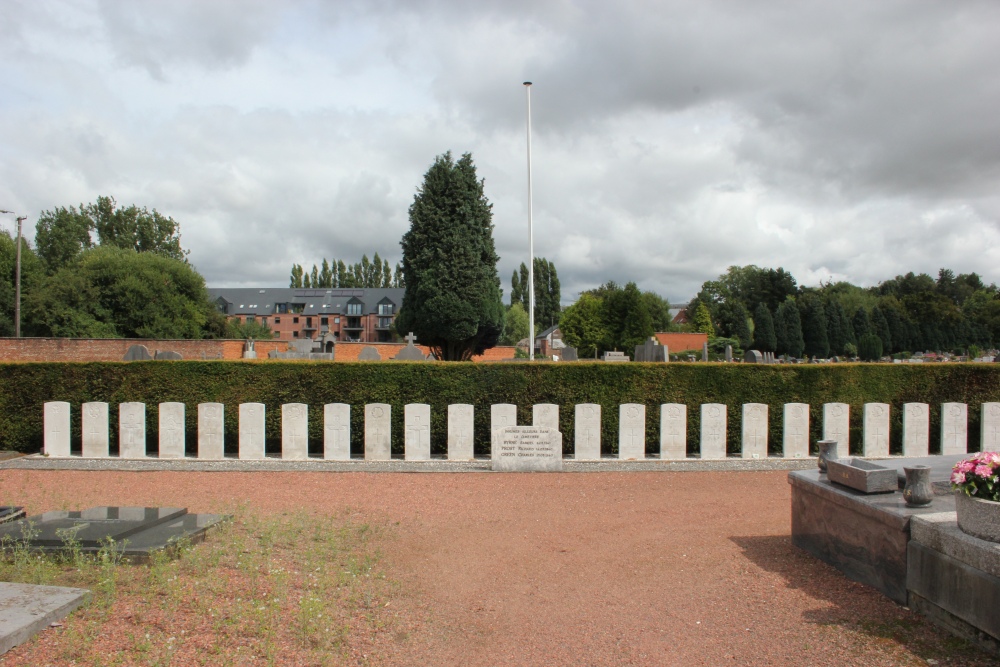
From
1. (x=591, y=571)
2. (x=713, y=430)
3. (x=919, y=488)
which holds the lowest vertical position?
(x=591, y=571)

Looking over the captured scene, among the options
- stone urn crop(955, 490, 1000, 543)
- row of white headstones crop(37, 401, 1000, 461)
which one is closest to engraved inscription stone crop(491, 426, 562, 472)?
row of white headstones crop(37, 401, 1000, 461)

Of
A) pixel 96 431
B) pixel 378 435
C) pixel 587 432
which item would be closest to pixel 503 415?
pixel 587 432

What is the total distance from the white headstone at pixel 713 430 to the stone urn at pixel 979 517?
22.9 ft

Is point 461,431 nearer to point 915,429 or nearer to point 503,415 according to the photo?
point 503,415

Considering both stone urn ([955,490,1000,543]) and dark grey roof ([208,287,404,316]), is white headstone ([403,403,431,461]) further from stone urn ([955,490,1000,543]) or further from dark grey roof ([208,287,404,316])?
dark grey roof ([208,287,404,316])

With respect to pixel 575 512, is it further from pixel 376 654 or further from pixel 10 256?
pixel 10 256

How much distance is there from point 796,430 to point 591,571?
24.1ft

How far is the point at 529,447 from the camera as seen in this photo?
395 inches

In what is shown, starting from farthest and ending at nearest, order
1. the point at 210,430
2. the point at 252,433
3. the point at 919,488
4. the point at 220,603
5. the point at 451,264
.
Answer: the point at 451,264, the point at 210,430, the point at 252,433, the point at 919,488, the point at 220,603

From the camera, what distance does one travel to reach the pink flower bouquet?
382 centimetres

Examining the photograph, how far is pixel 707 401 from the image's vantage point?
1177cm

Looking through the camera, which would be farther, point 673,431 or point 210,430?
point 210,430

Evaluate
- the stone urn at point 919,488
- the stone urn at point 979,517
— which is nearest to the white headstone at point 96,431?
the stone urn at point 919,488

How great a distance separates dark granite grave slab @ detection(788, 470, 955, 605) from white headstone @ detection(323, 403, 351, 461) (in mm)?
7298
